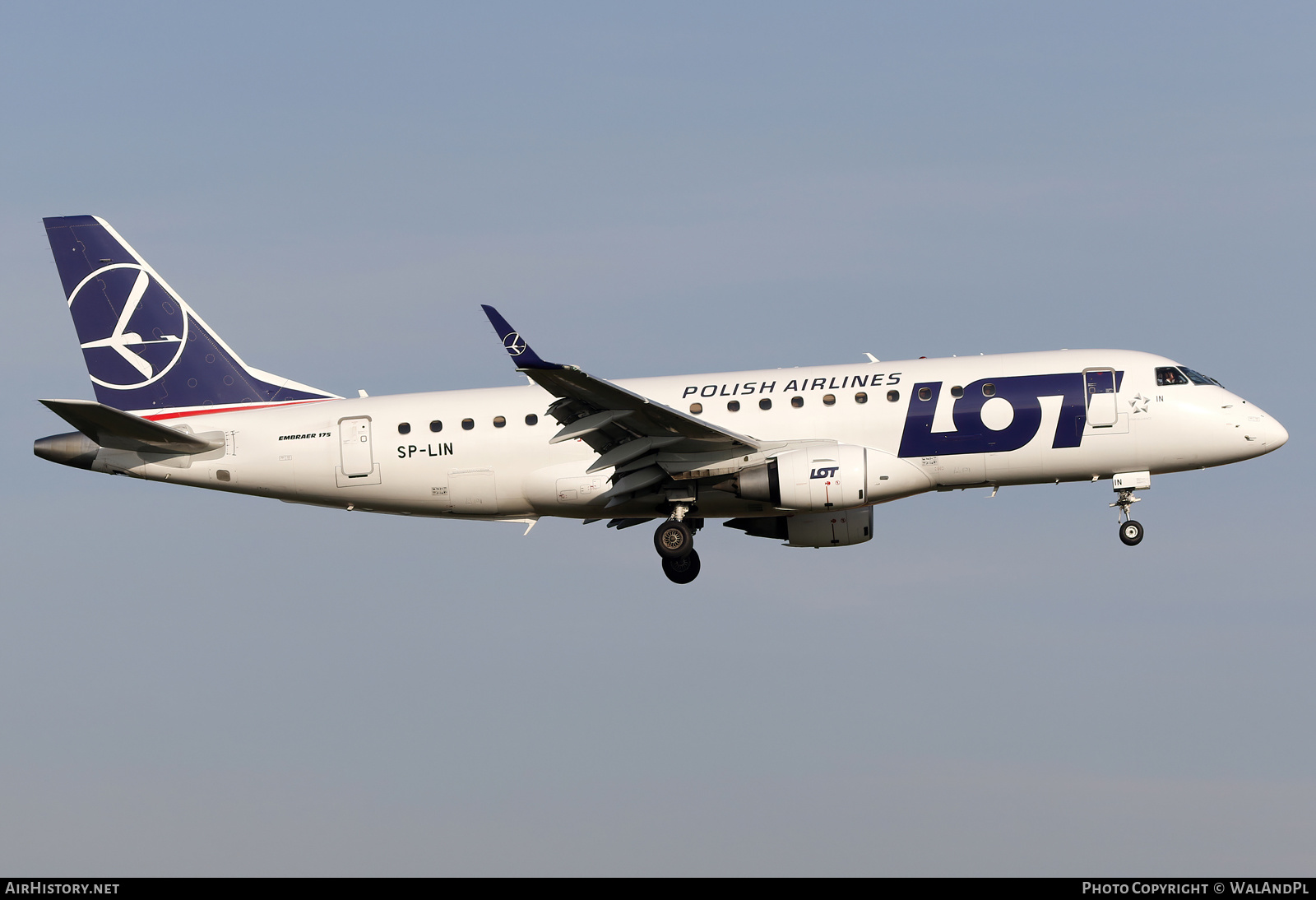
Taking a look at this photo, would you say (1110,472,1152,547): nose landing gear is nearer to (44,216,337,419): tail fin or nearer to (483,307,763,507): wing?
(483,307,763,507): wing

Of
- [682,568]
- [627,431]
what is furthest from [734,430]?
[682,568]

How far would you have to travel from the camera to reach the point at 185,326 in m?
38.3

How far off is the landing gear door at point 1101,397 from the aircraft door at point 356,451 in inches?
698

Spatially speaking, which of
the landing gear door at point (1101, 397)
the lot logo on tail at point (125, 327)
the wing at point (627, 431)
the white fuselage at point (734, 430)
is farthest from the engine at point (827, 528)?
the lot logo on tail at point (125, 327)

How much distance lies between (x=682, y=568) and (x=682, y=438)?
17.1ft

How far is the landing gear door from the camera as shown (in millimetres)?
33625

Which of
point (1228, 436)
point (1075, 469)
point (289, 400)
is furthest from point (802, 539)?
point (289, 400)

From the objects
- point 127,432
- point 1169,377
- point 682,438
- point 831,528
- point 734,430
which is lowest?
point 831,528

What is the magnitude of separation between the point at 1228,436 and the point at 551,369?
663 inches

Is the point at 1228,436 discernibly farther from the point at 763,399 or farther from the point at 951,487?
the point at 763,399

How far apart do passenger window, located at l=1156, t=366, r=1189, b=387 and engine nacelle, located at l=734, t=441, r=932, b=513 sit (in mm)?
6236

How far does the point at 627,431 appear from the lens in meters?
33.2

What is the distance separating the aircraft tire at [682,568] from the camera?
121ft

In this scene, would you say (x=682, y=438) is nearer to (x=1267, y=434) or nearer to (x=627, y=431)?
(x=627, y=431)
